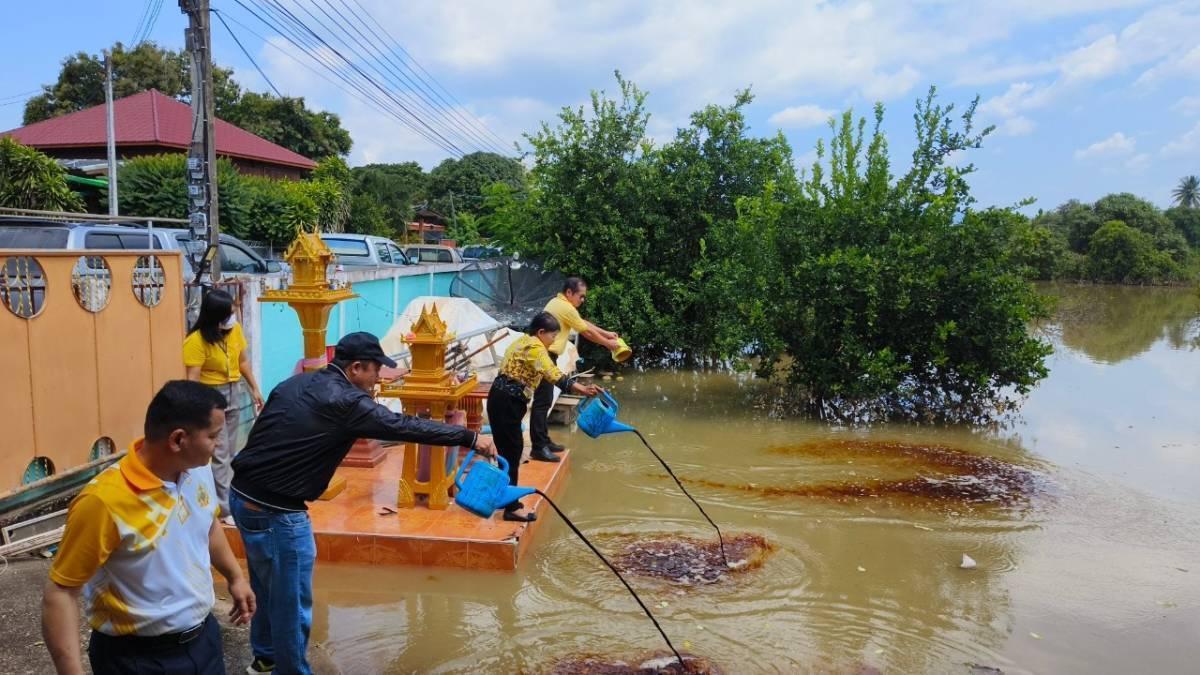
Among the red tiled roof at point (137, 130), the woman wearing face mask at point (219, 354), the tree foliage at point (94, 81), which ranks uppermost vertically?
the tree foliage at point (94, 81)

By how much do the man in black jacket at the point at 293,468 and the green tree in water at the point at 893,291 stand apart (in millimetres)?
8392

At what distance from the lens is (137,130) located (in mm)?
25156

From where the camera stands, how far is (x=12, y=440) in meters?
5.07

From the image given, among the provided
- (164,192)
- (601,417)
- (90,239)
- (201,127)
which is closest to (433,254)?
(164,192)

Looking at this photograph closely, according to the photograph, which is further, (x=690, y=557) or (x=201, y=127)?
(x=201, y=127)

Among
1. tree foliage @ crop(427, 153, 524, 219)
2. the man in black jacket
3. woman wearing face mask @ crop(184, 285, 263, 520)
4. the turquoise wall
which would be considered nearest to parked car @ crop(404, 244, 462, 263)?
the turquoise wall

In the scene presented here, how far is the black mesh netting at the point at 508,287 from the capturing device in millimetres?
15492

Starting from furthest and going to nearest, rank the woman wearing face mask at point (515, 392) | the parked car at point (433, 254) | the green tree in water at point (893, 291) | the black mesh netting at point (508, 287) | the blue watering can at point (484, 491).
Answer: the parked car at point (433, 254) < the black mesh netting at point (508, 287) < the green tree in water at point (893, 291) < the woman wearing face mask at point (515, 392) < the blue watering can at point (484, 491)

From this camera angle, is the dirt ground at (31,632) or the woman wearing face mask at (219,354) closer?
the dirt ground at (31,632)

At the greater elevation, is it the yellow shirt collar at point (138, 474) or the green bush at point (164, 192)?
the green bush at point (164, 192)

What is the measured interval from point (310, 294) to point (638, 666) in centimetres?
387

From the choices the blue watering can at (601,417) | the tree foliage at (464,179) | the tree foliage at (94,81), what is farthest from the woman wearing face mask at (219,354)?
the tree foliage at (464,179)

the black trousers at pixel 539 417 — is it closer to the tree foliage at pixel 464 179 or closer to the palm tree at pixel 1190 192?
the tree foliage at pixel 464 179

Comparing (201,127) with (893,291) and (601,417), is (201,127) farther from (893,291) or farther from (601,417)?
(893,291)
